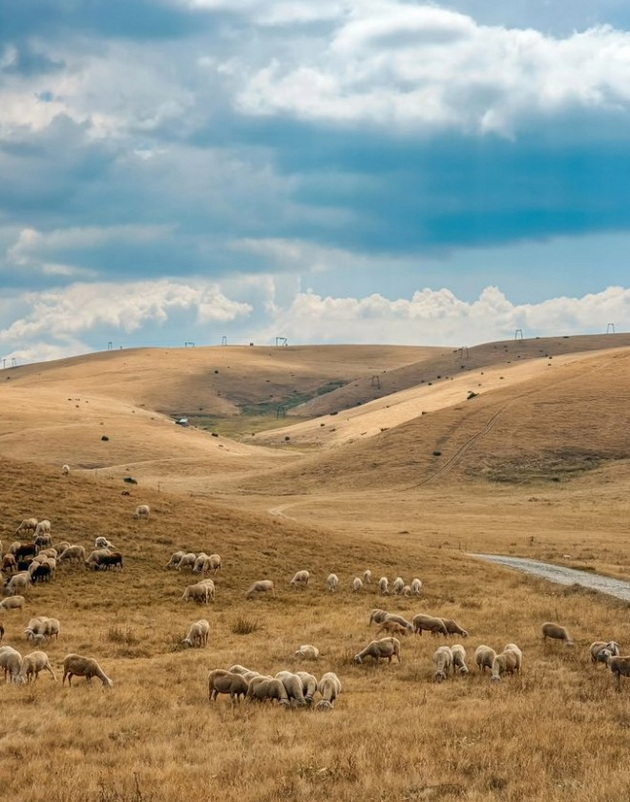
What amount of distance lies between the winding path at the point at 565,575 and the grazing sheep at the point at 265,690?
1940 centimetres

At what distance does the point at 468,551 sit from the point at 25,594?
31.0 metres

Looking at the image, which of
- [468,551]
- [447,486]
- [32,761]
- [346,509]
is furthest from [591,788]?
[447,486]

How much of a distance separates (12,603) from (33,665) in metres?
8.27

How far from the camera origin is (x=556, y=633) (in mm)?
24359

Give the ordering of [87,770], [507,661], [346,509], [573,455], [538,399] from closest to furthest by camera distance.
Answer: [87,770] < [507,661] < [346,509] < [573,455] < [538,399]

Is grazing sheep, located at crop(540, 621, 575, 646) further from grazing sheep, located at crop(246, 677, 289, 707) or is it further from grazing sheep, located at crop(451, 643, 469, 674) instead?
grazing sheep, located at crop(246, 677, 289, 707)

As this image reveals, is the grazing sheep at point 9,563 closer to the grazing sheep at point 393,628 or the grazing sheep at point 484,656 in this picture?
the grazing sheep at point 393,628

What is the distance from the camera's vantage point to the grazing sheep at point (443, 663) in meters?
20.2

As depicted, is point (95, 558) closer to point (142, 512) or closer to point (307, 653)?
point (142, 512)

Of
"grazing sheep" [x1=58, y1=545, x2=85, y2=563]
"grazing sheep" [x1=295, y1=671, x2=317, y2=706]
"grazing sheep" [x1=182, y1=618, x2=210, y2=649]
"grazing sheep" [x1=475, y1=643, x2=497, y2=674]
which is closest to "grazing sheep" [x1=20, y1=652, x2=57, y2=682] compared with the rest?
"grazing sheep" [x1=182, y1=618, x2=210, y2=649]

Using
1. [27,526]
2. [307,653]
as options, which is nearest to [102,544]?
[27,526]

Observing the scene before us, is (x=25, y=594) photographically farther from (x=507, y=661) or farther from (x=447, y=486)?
(x=447, y=486)

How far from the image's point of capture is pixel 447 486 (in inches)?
3612

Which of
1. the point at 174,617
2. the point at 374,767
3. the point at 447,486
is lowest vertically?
the point at 447,486
